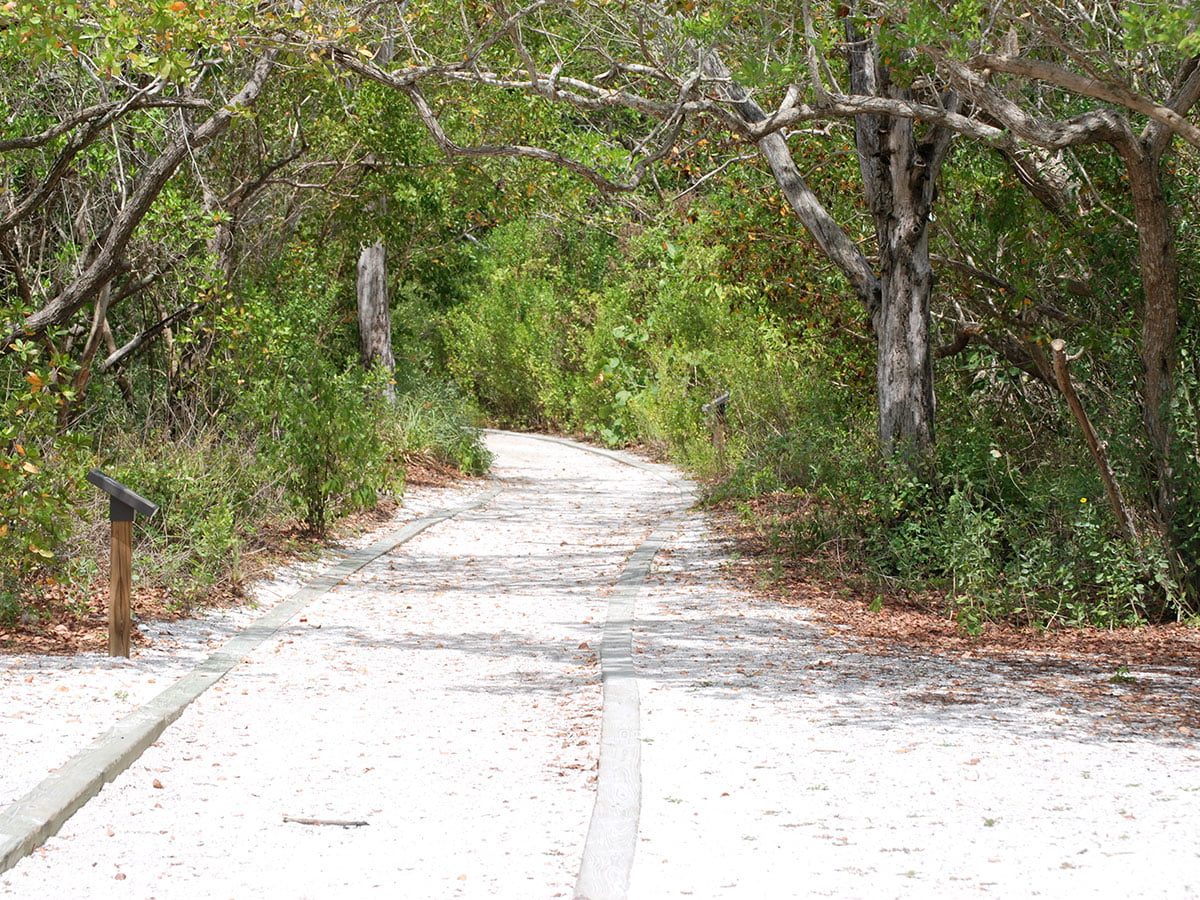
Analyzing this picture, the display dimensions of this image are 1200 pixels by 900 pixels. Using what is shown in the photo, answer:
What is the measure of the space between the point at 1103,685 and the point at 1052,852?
3.35 metres

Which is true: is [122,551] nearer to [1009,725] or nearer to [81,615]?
[81,615]

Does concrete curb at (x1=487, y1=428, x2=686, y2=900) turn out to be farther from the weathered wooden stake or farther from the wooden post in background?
the weathered wooden stake

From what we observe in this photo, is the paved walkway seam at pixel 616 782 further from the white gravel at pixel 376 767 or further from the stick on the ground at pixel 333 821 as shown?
the stick on the ground at pixel 333 821

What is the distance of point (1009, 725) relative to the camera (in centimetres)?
714

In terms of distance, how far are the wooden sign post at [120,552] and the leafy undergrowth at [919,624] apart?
4.50 m

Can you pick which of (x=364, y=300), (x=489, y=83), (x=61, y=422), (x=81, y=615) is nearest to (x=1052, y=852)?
(x=81, y=615)

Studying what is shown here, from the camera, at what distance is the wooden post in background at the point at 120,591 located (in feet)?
27.6

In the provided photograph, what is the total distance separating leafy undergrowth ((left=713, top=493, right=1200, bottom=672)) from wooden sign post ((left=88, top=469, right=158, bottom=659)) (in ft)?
14.8

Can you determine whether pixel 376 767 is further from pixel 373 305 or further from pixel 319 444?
pixel 373 305

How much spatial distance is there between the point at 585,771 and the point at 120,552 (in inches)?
129

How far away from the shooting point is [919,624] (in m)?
10.5

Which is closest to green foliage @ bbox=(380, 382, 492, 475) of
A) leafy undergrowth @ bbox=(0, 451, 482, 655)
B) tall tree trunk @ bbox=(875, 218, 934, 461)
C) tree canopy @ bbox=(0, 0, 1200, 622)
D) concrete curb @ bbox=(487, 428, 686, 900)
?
tree canopy @ bbox=(0, 0, 1200, 622)

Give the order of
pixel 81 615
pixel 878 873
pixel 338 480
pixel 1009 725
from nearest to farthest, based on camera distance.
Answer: pixel 878 873 < pixel 1009 725 < pixel 81 615 < pixel 338 480

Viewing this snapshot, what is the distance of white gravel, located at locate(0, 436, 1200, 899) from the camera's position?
498 cm
